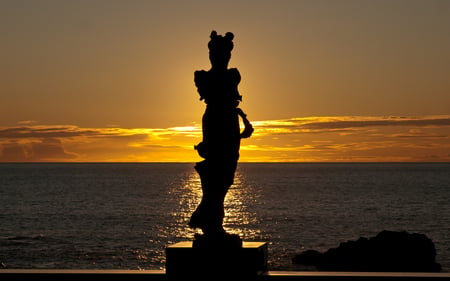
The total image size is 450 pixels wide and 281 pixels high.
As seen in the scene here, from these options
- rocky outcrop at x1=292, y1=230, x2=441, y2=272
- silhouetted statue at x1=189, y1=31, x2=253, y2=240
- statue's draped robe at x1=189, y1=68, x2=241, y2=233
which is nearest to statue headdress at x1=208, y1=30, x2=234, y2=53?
silhouetted statue at x1=189, y1=31, x2=253, y2=240

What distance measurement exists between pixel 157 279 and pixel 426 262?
86.8 feet

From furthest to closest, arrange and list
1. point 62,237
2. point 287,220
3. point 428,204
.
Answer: point 428,204, point 287,220, point 62,237

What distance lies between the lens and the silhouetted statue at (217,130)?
424 inches

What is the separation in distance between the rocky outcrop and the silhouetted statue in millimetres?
23948

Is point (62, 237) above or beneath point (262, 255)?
beneath

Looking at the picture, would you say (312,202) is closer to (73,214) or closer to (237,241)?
(73,214)

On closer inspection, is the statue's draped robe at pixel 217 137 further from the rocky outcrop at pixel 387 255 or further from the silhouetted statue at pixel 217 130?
the rocky outcrop at pixel 387 255

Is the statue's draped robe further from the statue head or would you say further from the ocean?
the ocean

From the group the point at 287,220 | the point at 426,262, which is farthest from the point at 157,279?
the point at 287,220

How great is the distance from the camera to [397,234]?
36.3 metres

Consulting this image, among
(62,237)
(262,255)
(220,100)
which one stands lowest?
(62,237)

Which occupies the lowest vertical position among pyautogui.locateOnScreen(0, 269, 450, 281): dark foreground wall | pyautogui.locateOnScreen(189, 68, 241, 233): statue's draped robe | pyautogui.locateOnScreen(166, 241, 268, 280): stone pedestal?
pyautogui.locateOnScreen(0, 269, 450, 281): dark foreground wall

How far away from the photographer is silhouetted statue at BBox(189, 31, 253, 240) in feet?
35.3

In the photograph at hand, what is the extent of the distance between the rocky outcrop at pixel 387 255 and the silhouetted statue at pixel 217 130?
23.9 metres
